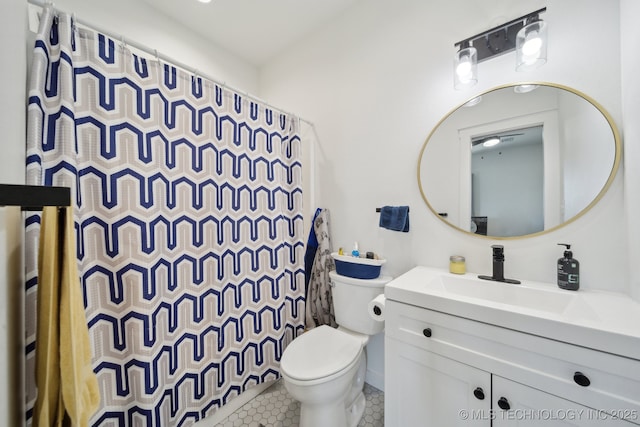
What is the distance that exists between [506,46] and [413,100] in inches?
18.6

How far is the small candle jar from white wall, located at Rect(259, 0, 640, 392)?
0.22 feet

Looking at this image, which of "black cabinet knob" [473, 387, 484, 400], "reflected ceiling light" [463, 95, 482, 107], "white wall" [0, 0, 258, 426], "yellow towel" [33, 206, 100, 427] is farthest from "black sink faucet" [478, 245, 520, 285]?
"white wall" [0, 0, 258, 426]

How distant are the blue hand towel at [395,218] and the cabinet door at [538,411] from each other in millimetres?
787

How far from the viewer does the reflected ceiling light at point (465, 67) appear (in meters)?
1.22

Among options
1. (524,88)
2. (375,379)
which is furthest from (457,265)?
(375,379)

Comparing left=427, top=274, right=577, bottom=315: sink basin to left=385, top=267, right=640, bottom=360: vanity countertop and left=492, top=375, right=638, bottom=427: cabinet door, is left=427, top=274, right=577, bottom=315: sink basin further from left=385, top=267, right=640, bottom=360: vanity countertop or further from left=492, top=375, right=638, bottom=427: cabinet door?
left=492, top=375, right=638, bottom=427: cabinet door

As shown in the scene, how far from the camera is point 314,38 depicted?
6.44 feet

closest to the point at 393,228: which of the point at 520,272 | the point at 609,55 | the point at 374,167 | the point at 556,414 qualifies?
the point at 374,167

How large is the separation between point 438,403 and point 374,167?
130 centimetres

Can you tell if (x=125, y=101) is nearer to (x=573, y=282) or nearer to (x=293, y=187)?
(x=293, y=187)

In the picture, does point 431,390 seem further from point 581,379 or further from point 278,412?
point 278,412

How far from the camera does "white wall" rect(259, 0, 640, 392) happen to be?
991 millimetres

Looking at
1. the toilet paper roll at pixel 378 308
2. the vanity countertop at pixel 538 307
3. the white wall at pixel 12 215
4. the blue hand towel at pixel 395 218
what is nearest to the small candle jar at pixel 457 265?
the vanity countertop at pixel 538 307

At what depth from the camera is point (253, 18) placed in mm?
1803
